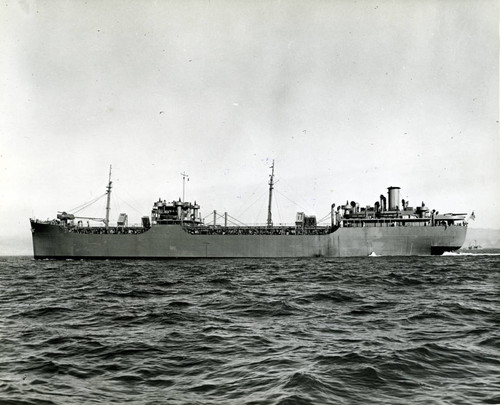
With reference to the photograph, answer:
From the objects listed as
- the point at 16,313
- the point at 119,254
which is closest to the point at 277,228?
the point at 119,254

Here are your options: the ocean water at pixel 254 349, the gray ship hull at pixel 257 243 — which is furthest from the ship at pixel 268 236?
the ocean water at pixel 254 349

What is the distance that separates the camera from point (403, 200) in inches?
1439

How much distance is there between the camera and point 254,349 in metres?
5.98

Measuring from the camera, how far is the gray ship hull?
34.6m

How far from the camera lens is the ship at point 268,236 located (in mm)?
34656

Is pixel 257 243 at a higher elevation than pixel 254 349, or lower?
higher

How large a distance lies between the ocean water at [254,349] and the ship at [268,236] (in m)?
24.5

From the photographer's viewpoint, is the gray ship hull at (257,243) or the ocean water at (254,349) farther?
the gray ship hull at (257,243)

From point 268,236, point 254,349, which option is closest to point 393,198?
point 268,236

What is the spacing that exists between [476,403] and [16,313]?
9.06 m

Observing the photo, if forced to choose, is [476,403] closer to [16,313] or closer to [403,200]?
[16,313]

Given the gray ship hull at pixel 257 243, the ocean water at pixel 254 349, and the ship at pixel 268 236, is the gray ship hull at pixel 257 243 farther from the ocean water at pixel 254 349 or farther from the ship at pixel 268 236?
the ocean water at pixel 254 349

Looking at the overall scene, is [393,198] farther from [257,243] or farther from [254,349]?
[254,349]

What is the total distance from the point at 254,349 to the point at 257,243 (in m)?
29.8
